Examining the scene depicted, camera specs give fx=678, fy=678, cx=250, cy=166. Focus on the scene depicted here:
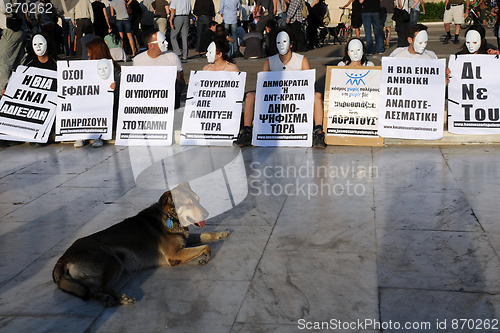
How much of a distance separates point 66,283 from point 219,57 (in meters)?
5.78

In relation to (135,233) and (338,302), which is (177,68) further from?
(338,302)

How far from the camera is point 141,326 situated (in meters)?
4.54

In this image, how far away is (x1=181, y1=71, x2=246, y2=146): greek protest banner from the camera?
987 cm

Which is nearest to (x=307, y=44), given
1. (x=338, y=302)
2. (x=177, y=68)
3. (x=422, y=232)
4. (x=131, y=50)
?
(x=131, y=50)

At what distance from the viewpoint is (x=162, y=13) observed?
67.2ft

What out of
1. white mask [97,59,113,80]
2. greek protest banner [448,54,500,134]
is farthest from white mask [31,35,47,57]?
greek protest banner [448,54,500,134]

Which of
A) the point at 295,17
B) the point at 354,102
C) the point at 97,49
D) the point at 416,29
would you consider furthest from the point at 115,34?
the point at 416,29

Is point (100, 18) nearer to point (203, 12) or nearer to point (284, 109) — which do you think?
point (203, 12)

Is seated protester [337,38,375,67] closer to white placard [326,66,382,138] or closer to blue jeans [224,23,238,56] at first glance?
white placard [326,66,382,138]

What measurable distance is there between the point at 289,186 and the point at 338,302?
10.2 ft

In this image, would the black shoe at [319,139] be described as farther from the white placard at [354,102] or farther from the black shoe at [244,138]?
the black shoe at [244,138]

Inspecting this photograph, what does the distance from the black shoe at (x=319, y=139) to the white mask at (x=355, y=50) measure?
1.20 metres

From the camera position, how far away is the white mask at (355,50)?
9641 mm

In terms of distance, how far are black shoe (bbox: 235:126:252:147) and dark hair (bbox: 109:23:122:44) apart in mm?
9350
